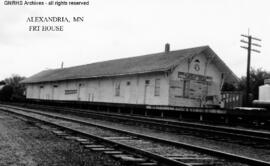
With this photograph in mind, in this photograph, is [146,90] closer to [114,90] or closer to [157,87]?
[157,87]

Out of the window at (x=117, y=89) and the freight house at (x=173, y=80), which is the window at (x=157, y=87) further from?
the window at (x=117, y=89)

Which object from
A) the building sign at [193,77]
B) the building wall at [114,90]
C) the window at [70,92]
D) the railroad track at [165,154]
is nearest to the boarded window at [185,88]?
the building sign at [193,77]

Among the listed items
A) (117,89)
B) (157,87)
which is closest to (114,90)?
(117,89)

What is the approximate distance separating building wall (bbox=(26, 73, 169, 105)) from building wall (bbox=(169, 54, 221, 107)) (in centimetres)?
85

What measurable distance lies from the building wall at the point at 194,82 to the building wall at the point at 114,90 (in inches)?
33.3

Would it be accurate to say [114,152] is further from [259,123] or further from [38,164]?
[259,123]

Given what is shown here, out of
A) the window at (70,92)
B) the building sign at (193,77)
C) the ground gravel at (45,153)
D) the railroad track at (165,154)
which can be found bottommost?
the ground gravel at (45,153)

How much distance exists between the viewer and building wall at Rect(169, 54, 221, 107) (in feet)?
76.9

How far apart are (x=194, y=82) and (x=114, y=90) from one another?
7255 millimetres

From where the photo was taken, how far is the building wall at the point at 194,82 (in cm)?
2344

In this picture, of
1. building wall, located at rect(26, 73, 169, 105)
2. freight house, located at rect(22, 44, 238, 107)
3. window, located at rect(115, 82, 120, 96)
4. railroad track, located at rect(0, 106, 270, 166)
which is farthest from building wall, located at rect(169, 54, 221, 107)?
railroad track, located at rect(0, 106, 270, 166)

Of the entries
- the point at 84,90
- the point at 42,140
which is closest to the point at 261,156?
the point at 42,140

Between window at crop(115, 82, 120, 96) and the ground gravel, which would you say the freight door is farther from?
the ground gravel

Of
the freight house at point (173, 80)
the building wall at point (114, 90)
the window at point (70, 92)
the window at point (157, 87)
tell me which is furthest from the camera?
the window at point (70, 92)
